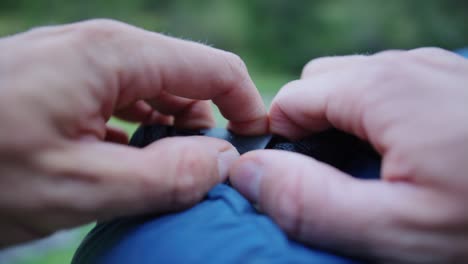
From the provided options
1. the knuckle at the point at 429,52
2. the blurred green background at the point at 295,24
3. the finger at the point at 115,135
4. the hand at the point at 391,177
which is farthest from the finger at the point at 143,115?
the blurred green background at the point at 295,24

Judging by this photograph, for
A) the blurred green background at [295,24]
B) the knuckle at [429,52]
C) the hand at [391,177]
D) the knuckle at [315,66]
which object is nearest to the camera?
the hand at [391,177]

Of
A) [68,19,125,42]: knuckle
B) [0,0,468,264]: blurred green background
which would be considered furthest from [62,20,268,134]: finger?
[0,0,468,264]: blurred green background

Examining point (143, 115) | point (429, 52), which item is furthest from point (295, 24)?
point (429, 52)

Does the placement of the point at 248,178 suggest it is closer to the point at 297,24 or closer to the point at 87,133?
the point at 87,133

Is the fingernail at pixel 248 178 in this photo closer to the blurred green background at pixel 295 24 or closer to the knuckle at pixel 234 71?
the knuckle at pixel 234 71

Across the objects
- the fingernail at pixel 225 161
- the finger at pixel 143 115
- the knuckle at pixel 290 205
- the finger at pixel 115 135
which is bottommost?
the finger at pixel 115 135
